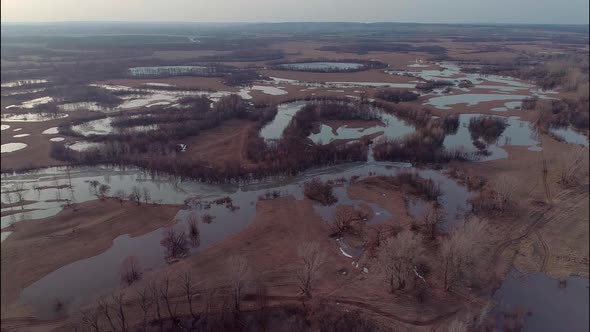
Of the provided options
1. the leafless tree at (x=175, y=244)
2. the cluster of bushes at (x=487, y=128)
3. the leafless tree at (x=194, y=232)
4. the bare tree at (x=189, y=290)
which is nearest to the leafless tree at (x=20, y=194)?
the leafless tree at (x=175, y=244)

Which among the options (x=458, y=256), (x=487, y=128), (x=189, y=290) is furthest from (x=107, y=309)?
(x=487, y=128)

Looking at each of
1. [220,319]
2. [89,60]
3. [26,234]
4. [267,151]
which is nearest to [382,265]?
[220,319]

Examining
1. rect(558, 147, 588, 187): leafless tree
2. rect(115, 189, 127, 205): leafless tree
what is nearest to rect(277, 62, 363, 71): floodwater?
rect(558, 147, 588, 187): leafless tree

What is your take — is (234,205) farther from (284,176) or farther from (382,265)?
(382,265)

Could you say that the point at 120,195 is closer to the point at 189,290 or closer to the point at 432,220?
the point at 189,290

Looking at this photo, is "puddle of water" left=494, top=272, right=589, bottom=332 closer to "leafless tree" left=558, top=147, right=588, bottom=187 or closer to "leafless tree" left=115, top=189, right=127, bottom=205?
"leafless tree" left=558, top=147, right=588, bottom=187

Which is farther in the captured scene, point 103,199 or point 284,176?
point 284,176
